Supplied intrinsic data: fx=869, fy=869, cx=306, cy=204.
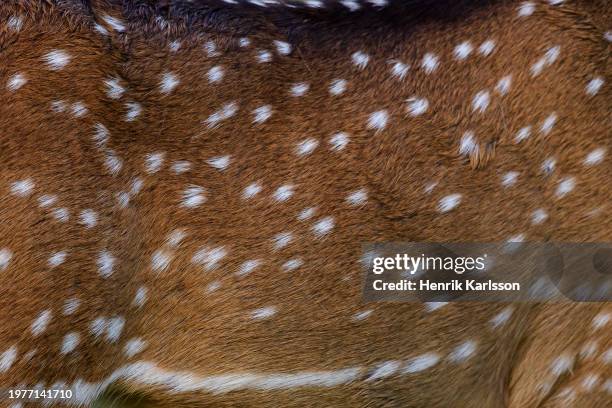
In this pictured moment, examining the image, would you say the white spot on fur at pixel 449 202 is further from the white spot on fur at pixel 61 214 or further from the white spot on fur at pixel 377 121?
the white spot on fur at pixel 61 214

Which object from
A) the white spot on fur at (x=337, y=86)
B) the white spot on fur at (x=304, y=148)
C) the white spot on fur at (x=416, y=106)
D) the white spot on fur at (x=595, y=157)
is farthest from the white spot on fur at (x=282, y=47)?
the white spot on fur at (x=595, y=157)

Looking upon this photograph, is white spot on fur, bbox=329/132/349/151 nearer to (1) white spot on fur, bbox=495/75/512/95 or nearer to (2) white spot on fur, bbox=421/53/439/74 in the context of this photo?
(2) white spot on fur, bbox=421/53/439/74

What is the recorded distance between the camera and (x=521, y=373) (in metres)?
2.60

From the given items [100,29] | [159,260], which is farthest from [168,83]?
[159,260]

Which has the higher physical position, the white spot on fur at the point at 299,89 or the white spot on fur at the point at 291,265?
the white spot on fur at the point at 299,89

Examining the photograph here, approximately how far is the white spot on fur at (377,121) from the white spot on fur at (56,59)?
0.82m

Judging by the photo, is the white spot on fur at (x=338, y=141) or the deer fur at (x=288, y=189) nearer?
the deer fur at (x=288, y=189)

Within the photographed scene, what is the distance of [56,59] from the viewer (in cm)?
216

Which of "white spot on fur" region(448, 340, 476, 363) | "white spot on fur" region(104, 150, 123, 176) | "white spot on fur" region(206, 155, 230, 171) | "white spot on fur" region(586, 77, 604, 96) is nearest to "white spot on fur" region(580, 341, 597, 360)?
"white spot on fur" region(448, 340, 476, 363)

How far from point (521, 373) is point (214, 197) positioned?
107 centimetres

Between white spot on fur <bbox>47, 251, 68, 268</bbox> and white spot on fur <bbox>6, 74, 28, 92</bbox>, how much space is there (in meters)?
0.41

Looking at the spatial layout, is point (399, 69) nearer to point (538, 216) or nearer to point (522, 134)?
point (522, 134)

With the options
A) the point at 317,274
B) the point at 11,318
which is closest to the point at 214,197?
the point at 317,274

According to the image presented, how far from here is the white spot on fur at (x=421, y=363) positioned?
96.8 inches
